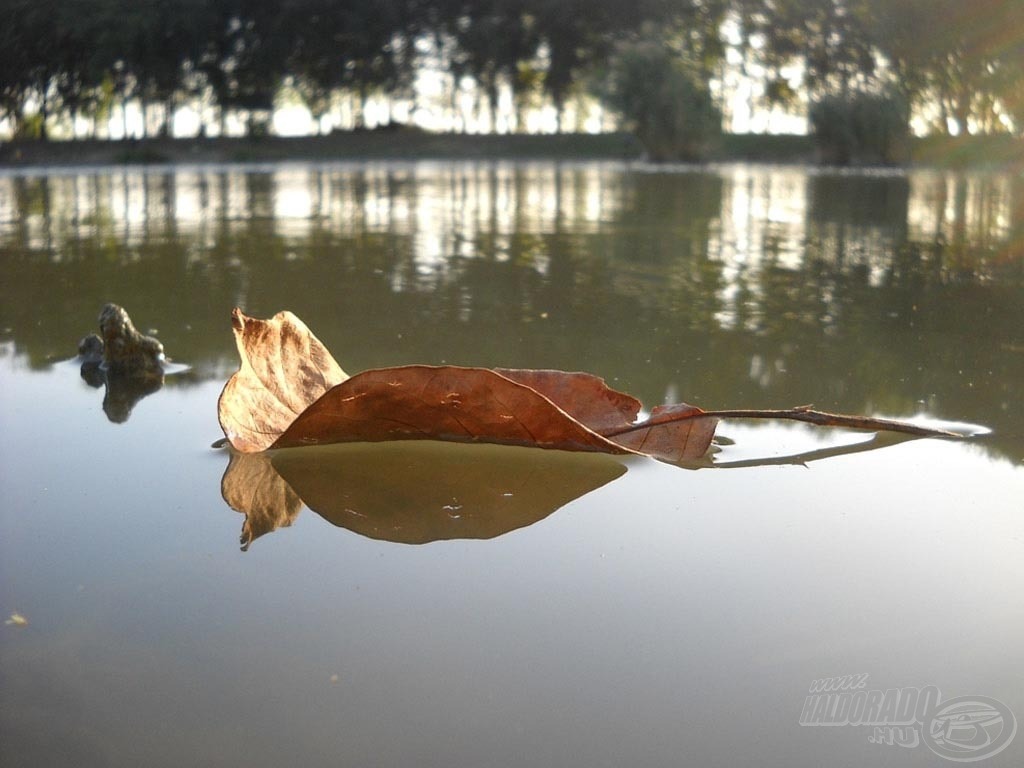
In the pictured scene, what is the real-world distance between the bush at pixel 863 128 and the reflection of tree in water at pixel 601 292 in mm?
15036

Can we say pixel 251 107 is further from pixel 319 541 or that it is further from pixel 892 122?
pixel 319 541

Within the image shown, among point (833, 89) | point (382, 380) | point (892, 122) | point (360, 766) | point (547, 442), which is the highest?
point (833, 89)

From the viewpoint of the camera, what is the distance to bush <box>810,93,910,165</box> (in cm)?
2123

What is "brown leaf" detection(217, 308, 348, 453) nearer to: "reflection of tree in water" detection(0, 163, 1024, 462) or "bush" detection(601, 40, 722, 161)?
"reflection of tree in water" detection(0, 163, 1024, 462)

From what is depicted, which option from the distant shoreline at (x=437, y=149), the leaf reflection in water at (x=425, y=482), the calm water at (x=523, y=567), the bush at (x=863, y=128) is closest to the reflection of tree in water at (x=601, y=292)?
the calm water at (x=523, y=567)

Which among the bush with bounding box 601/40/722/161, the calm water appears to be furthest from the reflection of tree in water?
the bush with bounding box 601/40/722/161

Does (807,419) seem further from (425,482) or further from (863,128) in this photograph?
(863,128)

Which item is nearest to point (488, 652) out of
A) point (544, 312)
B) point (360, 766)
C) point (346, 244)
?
point (360, 766)

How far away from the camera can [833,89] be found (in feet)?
115

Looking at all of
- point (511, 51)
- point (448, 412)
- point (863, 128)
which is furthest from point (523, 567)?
point (511, 51)

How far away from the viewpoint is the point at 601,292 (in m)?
3.44

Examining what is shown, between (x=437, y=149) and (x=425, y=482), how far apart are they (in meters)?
30.7

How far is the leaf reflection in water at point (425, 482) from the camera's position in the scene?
4.37 ft

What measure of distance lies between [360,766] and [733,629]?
386 millimetres
